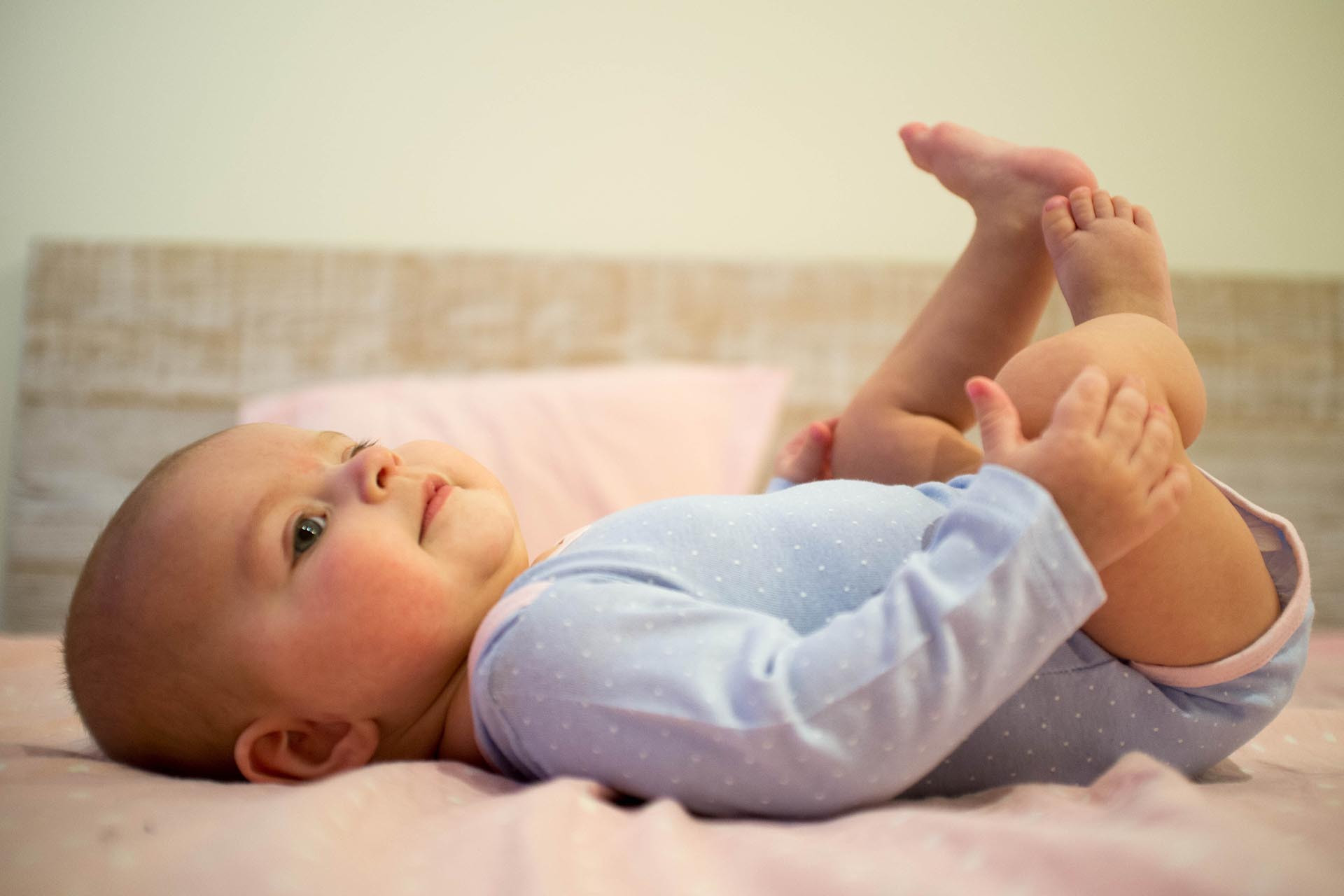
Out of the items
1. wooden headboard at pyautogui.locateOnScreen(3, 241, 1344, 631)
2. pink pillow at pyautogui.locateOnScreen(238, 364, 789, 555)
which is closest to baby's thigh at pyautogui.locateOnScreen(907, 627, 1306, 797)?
pink pillow at pyautogui.locateOnScreen(238, 364, 789, 555)

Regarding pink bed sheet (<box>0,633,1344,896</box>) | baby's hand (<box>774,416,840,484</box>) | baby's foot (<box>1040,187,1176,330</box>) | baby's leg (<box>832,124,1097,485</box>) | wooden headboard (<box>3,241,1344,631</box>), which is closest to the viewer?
pink bed sheet (<box>0,633,1344,896</box>)

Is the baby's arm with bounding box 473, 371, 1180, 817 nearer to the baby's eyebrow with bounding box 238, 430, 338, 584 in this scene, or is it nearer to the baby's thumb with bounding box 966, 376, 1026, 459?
the baby's thumb with bounding box 966, 376, 1026, 459

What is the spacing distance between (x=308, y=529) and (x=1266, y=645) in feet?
2.16

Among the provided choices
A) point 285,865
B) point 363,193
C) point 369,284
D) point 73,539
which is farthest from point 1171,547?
point 73,539

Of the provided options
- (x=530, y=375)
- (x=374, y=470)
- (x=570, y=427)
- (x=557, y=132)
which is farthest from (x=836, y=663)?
(x=557, y=132)

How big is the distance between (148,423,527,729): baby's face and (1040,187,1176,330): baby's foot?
49 cm

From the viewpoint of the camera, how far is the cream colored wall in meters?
1.83

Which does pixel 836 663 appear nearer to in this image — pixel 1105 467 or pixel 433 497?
pixel 1105 467

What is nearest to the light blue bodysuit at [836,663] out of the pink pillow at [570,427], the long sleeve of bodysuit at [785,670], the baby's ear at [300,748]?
the long sleeve of bodysuit at [785,670]

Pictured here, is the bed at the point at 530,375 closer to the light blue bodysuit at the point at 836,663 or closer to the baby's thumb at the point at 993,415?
the light blue bodysuit at the point at 836,663

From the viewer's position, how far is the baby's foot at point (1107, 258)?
0.76 m

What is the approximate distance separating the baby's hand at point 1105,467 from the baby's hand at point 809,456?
454mm

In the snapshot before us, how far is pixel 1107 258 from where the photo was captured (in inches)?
30.4

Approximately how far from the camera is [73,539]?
175cm
